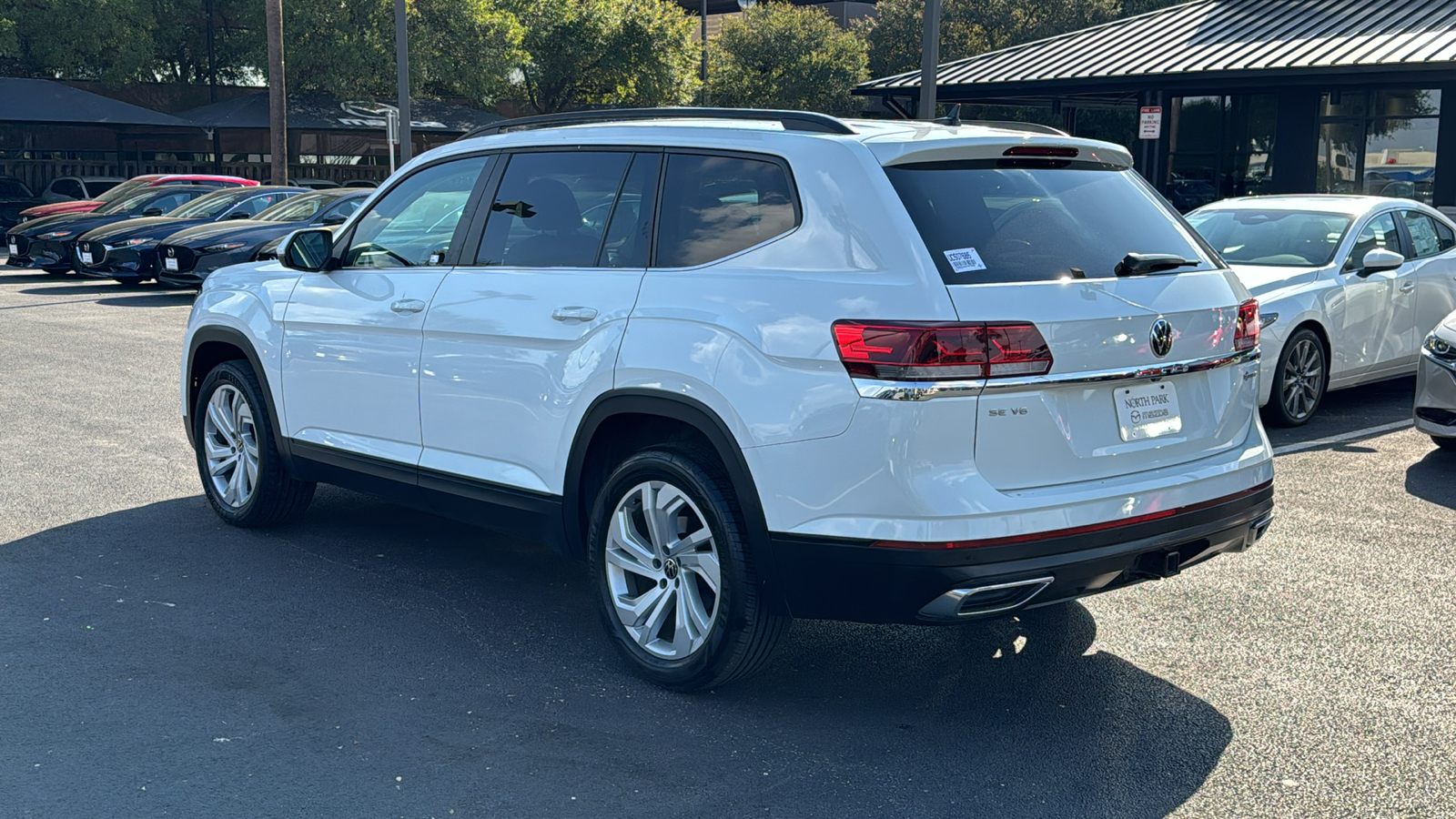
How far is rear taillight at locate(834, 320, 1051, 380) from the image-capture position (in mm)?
3812

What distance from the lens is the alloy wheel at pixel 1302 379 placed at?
360 inches

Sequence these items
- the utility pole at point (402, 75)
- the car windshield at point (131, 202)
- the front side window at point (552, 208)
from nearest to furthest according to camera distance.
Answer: the front side window at point (552, 208) < the car windshield at point (131, 202) < the utility pole at point (402, 75)

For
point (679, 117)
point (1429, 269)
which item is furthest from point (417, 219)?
point (1429, 269)

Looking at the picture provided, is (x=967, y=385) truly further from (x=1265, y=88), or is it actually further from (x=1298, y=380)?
A: (x=1265, y=88)

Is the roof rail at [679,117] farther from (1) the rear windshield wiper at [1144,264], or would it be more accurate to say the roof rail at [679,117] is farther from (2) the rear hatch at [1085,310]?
(1) the rear windshield wiper at [1144,264]

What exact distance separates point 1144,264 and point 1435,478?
14.6ft

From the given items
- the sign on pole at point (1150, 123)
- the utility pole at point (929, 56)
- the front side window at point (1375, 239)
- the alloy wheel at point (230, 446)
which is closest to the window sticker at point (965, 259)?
the alloy wheel at point (230, 446)

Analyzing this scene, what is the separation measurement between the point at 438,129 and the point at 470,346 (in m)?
32.9

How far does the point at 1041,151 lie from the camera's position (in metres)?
4.47

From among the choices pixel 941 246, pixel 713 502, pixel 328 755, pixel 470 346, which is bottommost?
pixel 328 755

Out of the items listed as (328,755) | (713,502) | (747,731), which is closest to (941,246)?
(713,502)

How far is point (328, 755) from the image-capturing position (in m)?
3.99

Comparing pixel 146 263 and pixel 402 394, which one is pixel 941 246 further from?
pixel 146 263

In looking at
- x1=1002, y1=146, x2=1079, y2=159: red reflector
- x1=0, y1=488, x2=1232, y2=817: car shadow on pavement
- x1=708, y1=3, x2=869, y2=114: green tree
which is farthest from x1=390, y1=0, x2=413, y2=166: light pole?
x1=708, y1=3, x2=869, y2=114: green tree
